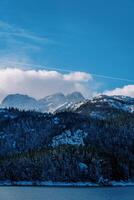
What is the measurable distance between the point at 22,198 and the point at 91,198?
91.0 ft

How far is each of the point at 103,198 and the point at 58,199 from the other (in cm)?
2143

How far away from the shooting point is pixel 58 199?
611 feet

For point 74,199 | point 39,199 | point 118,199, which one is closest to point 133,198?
point 118,199

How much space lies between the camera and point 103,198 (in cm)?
19725

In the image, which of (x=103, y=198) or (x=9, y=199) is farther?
(x=103, y=198)

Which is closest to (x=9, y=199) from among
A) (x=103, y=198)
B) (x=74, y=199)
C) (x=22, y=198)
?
(x=22, y=198)

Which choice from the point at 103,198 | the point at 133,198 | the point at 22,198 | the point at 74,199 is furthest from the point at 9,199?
the point at 133,198

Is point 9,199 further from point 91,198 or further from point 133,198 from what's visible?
point 133,198

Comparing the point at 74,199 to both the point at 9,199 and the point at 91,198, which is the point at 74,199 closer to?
the point at 91,198

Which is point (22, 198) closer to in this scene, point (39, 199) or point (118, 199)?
point (39, 199)

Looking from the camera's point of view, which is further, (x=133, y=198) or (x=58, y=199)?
(x=133, y=198)

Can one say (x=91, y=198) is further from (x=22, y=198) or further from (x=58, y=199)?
(x=22, y=198)

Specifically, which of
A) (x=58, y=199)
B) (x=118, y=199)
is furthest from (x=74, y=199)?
(x=118, y=199)

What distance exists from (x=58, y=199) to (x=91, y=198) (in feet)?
51.6
